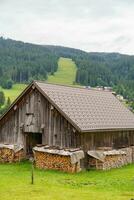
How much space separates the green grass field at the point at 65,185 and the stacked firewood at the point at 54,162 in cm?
61

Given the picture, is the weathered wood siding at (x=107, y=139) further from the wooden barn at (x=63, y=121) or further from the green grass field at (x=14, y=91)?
the green grass field at (x=14, y=91)

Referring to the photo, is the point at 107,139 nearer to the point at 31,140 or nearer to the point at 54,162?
the point at 31,140

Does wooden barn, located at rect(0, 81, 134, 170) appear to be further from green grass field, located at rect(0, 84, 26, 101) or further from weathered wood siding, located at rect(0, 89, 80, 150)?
green grass field, located at rect(0, 84, 26, 101)

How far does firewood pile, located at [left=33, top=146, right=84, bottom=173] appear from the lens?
28953mm

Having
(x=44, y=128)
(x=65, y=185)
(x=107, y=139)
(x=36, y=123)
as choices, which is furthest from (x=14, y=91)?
(x=65, y=185)

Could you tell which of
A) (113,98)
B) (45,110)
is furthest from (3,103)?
(45,110)

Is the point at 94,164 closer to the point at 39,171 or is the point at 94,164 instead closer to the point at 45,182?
the point at 39,171

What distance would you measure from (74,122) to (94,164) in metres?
3.49

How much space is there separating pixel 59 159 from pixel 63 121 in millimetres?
3567

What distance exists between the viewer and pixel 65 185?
23.7 m

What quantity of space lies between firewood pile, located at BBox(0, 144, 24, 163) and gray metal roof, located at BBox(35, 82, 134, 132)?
206 inches

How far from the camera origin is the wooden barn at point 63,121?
104ft

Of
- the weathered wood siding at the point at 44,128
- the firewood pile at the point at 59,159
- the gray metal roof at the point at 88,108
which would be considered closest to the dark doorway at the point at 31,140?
the weathered wood siding at the point at 44,128

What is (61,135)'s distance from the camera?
32188 mm
